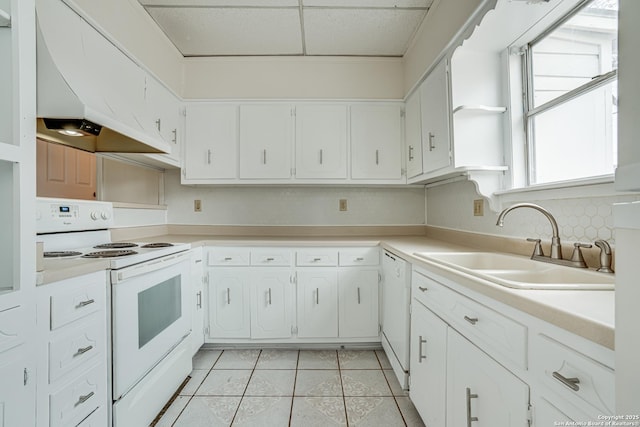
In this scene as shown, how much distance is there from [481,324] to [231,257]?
5.85 ft

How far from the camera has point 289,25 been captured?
6.95 feet

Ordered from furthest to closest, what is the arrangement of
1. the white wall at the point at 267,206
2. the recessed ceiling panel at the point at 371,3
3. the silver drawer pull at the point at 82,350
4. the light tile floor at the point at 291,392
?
1. the white wall at the point at 267,206
2. the recessed ceiling panel at the point at 371,3
3. the light tile floor at the point at 291,392
4. the silver drawer pull at the point at 82,350

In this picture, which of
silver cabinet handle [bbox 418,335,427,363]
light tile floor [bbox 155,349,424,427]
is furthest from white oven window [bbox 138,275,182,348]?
silver cabinet handle [bbox 418,335,427,363]

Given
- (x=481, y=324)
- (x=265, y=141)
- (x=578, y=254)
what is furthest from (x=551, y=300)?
(x=265, y=141)

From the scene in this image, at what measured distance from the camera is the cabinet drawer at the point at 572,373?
523 mm

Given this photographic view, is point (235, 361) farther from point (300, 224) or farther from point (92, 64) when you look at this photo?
point (92, 64)

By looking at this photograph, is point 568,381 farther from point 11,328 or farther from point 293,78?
point 293,78

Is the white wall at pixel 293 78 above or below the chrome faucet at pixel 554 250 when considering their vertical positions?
above

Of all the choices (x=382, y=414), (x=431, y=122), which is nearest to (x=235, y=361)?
(x=382, y=414)

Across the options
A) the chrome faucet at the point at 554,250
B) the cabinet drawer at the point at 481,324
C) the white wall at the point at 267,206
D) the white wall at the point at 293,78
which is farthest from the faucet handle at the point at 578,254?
the white wall at the point at 293,78

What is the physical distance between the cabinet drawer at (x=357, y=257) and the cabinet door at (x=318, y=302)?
0.12 m

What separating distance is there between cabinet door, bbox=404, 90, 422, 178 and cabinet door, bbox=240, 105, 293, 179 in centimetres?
100

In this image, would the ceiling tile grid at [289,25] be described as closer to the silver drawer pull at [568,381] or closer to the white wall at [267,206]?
the white wall at [267,206]

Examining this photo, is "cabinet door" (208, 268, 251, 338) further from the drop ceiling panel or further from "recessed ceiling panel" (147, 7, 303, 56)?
the drop ceiling panel
